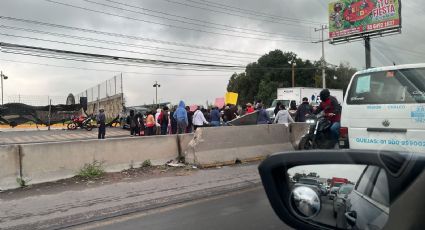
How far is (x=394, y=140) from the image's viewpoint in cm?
713

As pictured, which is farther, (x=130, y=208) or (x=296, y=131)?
(x=296, y=131)

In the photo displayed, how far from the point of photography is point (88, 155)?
31.5 feet

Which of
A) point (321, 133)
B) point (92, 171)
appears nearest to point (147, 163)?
point (92, 171)

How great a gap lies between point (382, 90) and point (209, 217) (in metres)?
3.74

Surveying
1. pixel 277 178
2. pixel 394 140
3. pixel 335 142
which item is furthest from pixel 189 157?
pixel 277 178

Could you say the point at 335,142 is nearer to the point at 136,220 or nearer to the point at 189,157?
the point at 189,157

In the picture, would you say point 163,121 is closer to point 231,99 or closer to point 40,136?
point 231,99

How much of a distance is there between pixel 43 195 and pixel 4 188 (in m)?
1.00

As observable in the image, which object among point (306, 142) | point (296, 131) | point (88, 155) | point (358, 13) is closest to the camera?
point (88, 155)

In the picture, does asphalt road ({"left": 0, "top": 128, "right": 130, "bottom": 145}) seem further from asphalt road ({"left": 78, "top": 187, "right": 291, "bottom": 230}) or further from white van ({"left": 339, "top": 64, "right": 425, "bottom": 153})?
white van ({"left": 339, "top": 64, "right": 425, "bottom": 153})

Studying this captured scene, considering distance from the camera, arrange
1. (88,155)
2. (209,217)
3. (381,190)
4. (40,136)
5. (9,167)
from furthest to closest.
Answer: (40,136), (88,155), (9,167), (209,217), (381,190)

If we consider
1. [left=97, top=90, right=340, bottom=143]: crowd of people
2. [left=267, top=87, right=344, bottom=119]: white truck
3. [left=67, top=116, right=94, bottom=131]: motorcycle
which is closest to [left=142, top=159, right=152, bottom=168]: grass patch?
[left=97, top=90, right=340, bottom=143]: crowd of people

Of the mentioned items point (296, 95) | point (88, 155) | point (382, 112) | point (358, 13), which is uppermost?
point (358, 13)

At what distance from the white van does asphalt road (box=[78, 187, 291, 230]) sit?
215 centimetres
